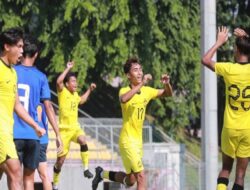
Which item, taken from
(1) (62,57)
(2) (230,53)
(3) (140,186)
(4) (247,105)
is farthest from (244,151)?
(2) (230,53)

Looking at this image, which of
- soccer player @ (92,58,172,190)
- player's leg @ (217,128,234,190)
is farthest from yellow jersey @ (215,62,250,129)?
soccer player @ (92,58,172,190)

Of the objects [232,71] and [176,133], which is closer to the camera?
[232,71]

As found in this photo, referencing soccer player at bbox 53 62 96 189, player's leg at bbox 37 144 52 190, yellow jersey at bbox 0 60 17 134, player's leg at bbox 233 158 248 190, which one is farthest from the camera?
soccer player at bbox 53 62 96 189

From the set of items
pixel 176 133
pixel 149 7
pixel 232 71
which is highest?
pixel 149 7

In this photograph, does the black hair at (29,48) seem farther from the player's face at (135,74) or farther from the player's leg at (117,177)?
the player's leg at (117,177)

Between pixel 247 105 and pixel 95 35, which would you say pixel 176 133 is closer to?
pixel 95 35

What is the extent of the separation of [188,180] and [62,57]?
10.0 meters

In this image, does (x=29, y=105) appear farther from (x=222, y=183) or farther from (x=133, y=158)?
(x=222, y=183)

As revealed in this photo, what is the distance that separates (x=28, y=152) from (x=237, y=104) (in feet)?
8.54

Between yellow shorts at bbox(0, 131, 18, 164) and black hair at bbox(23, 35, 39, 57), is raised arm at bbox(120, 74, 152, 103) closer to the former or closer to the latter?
black hair at bbox(23, 35, 39, 57)

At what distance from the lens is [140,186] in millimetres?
12672

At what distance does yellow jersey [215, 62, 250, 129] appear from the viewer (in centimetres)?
1037

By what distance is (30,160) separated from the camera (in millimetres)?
10516

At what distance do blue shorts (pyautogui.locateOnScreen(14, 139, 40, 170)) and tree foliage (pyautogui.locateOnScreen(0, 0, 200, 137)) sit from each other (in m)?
14.2
